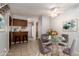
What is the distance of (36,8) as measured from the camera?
2629 millimetres

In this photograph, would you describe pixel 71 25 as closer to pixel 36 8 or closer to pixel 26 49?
pixel 36 8

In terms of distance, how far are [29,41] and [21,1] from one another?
82cm

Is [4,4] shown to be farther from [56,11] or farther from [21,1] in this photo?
[56,11]

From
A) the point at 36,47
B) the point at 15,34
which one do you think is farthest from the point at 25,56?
the point at 15,34

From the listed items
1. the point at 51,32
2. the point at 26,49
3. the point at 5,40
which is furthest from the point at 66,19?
the point at 5,40

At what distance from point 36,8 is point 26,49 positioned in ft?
2.78

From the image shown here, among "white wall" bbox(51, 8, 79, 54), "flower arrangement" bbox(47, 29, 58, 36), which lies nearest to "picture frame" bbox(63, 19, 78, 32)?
"white wall" bbox(51, 8, 79, 54)

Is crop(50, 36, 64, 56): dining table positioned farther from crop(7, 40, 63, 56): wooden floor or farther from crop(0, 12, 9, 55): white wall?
crop(0, 12, 9, 55): white wall

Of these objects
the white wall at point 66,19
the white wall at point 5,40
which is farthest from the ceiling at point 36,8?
the white wall at point 5,40

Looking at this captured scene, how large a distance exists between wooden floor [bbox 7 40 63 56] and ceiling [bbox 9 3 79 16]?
A: 60 centimetres

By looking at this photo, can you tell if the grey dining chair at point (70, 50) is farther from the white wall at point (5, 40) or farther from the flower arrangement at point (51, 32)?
the white wall at point (5, 40)

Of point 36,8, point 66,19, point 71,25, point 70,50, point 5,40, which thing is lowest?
point 70,50

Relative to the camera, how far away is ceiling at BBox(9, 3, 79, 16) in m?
2.57

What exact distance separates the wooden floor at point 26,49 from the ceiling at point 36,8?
0.60 m
